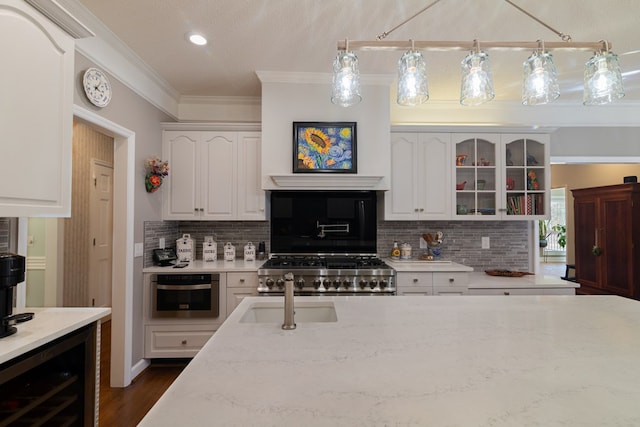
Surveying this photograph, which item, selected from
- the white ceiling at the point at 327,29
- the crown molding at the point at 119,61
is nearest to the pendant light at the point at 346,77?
the white ceiling at the point at 327,29

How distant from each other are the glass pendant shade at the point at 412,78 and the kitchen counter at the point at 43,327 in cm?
183

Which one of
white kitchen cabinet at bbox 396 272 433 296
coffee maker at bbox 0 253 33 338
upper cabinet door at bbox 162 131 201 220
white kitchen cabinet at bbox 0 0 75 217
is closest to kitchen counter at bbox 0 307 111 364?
coffee maker at bbox 0 253 33 338

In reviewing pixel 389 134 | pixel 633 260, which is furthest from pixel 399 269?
pixel 633 260

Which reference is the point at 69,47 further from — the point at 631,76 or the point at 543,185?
the point at 631,76

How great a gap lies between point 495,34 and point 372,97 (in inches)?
44.2

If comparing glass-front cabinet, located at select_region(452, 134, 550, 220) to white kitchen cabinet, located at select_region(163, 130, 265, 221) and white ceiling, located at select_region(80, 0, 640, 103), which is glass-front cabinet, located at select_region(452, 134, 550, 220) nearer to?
white ceiling, located at select_region(80, 0, 640, 103)

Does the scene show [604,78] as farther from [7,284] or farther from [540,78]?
[7,284]

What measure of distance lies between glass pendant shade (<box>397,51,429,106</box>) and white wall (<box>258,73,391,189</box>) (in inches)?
67.2

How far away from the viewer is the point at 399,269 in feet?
9.44

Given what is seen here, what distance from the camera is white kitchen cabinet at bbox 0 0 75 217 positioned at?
4.26ft

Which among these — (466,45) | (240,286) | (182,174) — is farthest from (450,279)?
(182,174)

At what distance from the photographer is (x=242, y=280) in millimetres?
2873

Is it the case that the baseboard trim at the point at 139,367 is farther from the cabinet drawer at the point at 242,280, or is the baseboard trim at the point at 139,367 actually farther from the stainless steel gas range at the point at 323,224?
the stainless steel gas range at the point at 323,224

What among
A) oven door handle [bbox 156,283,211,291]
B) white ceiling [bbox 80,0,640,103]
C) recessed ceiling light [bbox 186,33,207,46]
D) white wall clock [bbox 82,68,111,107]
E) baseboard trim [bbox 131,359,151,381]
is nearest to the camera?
white ceiling [bbox 80,0,640,103]
